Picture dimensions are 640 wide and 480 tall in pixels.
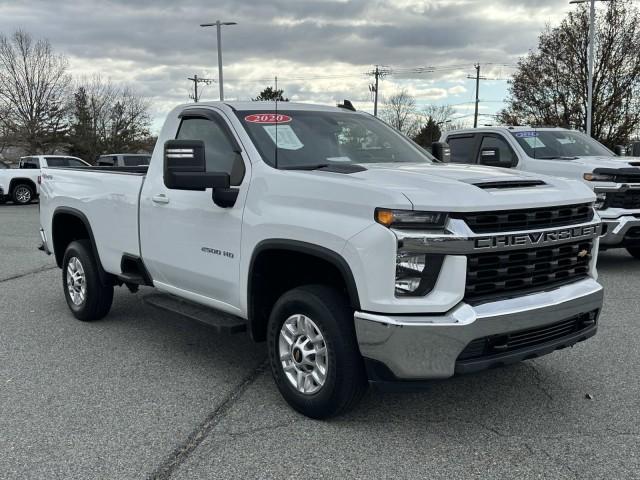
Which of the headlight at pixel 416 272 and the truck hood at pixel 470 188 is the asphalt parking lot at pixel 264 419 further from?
the truck hood at pixel 470 188

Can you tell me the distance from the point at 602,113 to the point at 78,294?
2869 centimetres

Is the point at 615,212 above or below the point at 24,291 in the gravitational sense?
above

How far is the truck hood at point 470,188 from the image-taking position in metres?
3.27

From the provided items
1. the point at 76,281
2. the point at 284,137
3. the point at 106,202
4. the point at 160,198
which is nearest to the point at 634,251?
the point at 284,137

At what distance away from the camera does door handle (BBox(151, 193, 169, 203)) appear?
4.80 meters

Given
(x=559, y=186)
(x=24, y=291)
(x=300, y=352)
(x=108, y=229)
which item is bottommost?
(x=24, y=291)

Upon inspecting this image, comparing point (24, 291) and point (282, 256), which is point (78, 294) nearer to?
point (24, 291)

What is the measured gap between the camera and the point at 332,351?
3.54m

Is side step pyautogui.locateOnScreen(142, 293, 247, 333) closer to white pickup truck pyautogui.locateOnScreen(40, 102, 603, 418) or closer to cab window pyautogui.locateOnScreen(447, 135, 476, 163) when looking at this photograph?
white pickup truck pyautogui.locateOnScreen(40, 102, 603, 418)

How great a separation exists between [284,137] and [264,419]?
1.87 m

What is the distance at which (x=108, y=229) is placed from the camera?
5.64 metres

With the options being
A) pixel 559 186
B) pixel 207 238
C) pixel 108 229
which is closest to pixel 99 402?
pixel 207 238

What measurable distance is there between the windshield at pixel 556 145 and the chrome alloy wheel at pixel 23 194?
1867cm

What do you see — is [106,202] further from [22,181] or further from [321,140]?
[22,181]
